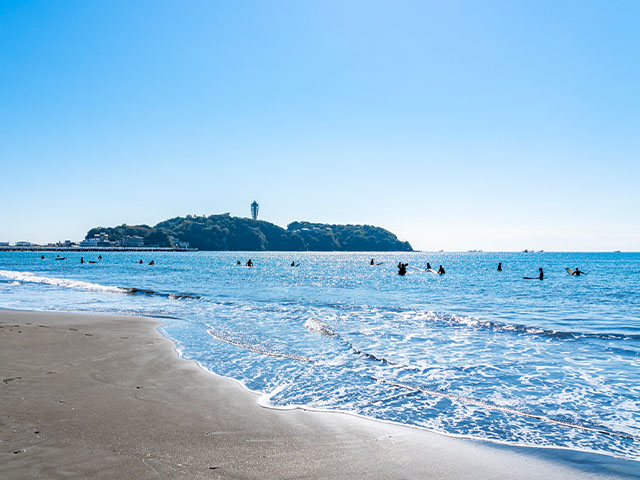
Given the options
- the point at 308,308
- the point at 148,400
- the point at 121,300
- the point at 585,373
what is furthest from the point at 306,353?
the point at 121,300

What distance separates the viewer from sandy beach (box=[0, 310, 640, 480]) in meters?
4.87

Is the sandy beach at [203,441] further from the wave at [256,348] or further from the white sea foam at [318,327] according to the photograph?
the white sea foam at [318,327]

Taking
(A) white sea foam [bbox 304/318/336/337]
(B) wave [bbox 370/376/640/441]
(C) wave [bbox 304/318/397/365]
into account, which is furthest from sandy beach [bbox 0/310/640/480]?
(A) white sea foam [bbox 304/318/336/337]

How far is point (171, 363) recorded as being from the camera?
10.6 meters

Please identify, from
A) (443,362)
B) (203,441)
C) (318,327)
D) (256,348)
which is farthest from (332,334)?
(203,441)

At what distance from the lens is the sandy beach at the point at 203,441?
4866 millimetres

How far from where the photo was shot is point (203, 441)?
18.6 feet

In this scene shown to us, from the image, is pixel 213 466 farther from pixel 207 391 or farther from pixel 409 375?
pixel 409 375

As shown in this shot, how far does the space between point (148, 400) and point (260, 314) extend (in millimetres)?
14224

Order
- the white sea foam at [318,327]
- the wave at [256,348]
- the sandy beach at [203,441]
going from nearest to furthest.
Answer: the sandy beach at [203,441]
the wave at [256,348]
the white sea foam at [318,327]

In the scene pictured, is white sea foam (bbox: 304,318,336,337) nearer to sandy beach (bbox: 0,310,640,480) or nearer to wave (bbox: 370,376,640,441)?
wave (bbox: 370,376,640,441)

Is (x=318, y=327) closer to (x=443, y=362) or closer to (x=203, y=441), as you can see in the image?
(x=443, y=362)

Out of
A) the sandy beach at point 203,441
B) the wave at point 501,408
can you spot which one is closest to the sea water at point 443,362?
the wave at point 501,408

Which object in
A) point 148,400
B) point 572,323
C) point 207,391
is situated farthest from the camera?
point 572,323
